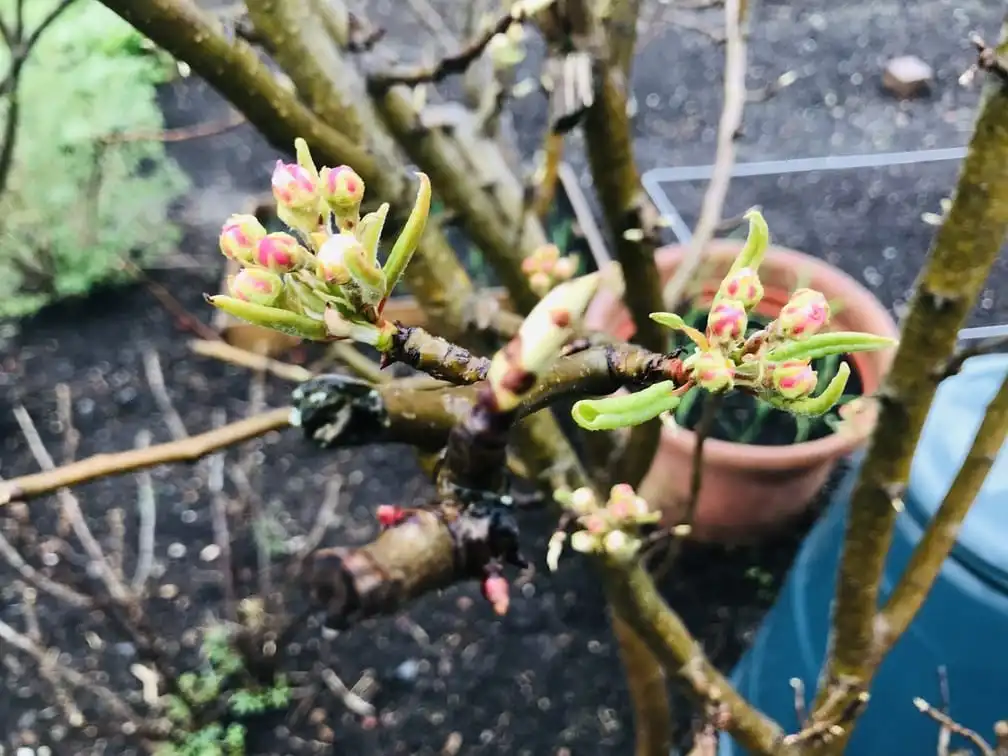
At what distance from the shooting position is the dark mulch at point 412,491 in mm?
1319

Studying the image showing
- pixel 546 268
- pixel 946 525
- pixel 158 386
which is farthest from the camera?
pixel 158 386

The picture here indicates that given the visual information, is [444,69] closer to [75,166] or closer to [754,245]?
[754,245]

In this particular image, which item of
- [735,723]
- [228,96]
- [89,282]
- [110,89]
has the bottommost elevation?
[89,282]

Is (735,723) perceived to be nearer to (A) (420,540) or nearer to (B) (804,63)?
(A) (420,540)

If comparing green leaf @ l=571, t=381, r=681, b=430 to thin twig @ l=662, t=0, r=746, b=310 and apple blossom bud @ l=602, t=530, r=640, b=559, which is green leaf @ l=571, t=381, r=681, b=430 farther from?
thin twig @ l=662, t=0, r=746, b=310

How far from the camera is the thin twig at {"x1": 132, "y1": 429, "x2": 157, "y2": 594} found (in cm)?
147

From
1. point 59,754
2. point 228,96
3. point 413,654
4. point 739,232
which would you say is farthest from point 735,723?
point 739,232

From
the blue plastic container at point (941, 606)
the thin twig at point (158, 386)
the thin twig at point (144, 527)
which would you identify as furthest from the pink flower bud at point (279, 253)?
the thin twig at point (158, 386)

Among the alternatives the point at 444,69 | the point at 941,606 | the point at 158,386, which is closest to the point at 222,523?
the point at 158,386

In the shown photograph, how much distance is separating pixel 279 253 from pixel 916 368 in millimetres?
405

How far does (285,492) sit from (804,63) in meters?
2.12

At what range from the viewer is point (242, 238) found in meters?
0.30

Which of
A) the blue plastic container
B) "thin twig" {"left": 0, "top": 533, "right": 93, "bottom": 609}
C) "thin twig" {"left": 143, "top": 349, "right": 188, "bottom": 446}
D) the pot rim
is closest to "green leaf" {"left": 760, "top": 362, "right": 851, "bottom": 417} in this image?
the blue plastic container

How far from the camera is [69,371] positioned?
1.90 metres
